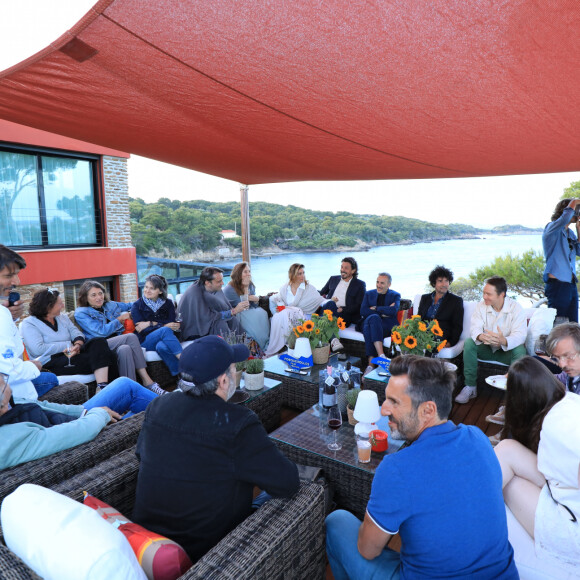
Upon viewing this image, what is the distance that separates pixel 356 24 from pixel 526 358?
1659 millimetres

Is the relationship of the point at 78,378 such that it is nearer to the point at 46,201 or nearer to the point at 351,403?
the point at 351,403

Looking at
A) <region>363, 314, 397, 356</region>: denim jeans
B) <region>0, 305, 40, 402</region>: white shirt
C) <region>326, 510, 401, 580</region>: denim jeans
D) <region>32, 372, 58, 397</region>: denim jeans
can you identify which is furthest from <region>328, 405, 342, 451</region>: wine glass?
<region>363, 314, 397, 356</region>: denim jeans

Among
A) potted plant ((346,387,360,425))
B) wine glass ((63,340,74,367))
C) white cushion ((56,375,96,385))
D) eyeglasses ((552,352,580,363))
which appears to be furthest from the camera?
wine glass ((63,340,74,367))

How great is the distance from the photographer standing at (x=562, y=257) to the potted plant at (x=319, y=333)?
2.67 m

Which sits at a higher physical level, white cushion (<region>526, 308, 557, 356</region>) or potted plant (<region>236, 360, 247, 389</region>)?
white cushion (<region>526, 308, 557, 356</region>)

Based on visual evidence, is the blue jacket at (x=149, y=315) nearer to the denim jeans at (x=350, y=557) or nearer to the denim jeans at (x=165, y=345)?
the denim jeans at (x=165, y=345)

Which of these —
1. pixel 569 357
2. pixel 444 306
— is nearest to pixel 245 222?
pixel 444 306

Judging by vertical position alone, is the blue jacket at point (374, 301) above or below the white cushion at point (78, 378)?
above

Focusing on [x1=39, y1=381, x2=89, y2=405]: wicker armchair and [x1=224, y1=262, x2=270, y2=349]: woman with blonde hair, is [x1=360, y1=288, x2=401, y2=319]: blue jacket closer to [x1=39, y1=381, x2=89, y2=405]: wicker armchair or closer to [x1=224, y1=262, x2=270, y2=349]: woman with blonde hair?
[x1=224, y1=262, x2=270, y2=349]: woman with blonde hair

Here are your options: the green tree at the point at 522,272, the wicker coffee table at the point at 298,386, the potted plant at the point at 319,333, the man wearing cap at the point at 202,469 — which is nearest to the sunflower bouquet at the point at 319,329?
the potted plant at the point at 319,333

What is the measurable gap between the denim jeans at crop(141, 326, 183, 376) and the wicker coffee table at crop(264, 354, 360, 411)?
113cm

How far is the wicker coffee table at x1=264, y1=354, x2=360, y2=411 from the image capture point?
3.30 meters

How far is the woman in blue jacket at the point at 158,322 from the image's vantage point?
421cm

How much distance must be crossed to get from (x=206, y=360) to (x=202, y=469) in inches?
14.4
